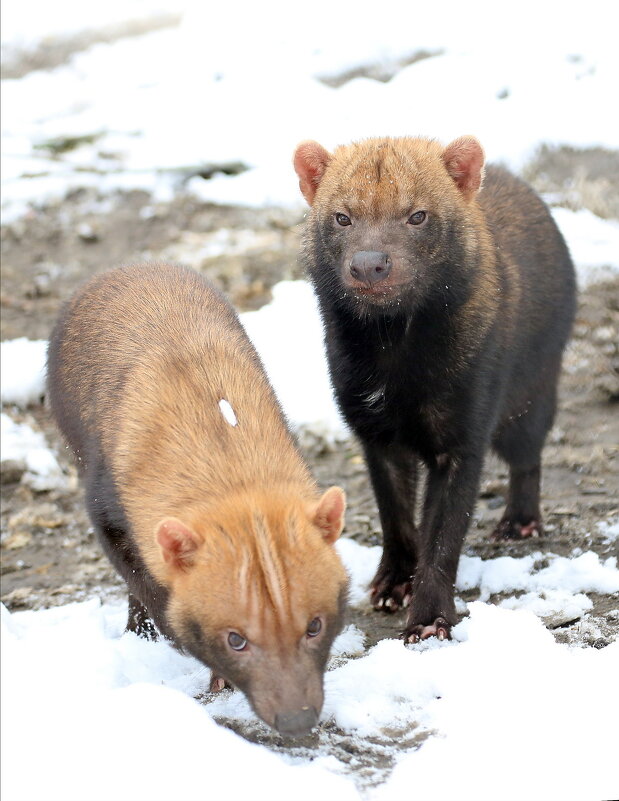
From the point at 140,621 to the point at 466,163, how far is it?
2.87 meters

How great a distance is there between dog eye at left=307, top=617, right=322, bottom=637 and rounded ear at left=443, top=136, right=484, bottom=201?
2743 mm

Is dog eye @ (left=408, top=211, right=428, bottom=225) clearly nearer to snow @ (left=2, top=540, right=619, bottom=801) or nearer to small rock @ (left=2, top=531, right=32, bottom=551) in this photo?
snow @ (left=2, top=540, right=619, bottom=801)

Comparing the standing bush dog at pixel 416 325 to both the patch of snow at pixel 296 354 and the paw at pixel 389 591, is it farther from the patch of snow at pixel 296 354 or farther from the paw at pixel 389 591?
the patch of snow at pixel 296 354

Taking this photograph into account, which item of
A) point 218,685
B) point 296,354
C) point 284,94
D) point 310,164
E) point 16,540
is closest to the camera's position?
point 218,685

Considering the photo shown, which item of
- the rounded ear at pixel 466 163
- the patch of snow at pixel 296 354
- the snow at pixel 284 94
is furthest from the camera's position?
the snow at pixel 284 94

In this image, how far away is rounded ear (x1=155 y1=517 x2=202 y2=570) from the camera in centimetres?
444

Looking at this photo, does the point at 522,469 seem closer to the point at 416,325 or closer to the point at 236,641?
the point at 416,325

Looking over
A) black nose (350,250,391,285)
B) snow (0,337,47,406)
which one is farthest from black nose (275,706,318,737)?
snow (0,337,47,406)

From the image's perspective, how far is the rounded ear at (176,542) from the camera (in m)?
4.44

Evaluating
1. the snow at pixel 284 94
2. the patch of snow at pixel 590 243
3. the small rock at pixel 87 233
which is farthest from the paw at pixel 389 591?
the small rock at pixel 87 233

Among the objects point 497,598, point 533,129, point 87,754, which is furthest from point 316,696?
point 533,129

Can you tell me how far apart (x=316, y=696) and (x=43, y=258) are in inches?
315

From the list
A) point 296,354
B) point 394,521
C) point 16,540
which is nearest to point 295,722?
point 394,521

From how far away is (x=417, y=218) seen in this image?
5.98 m
